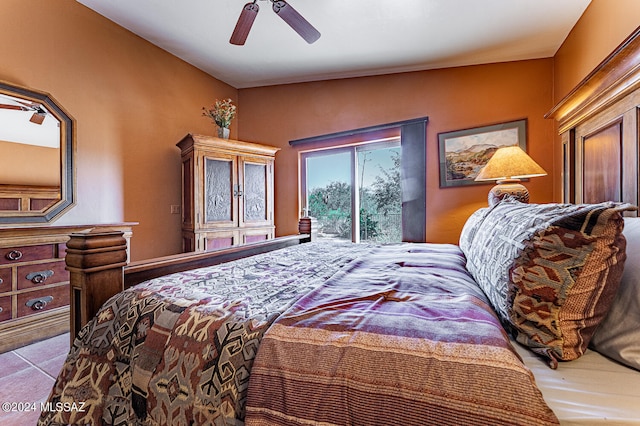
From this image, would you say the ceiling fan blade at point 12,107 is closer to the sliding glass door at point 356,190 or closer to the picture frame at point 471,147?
the sliding glass door at point 356,190

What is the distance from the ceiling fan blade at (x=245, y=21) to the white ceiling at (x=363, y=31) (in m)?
0.50

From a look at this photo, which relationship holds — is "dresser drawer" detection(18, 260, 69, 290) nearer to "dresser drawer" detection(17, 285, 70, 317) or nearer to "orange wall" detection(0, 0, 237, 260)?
"dresser drawer" detection(17, 285, 70, 317)

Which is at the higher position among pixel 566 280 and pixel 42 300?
pixel 566 280

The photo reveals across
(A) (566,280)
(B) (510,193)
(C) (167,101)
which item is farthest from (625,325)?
(C) (167,101)

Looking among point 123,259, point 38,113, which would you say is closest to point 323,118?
point 38,113

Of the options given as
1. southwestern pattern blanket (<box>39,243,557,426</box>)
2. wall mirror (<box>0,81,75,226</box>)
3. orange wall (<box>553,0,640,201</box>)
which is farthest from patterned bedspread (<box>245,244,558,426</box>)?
wall mirror (<box>0,81,75,226</box>)

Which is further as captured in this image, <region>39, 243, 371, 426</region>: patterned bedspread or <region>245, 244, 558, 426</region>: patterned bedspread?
<region>39, 243, 371, 426</region>: patterned bedspread

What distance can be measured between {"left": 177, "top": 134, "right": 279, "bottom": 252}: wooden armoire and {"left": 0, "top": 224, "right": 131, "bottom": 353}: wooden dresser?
1065 millimetres

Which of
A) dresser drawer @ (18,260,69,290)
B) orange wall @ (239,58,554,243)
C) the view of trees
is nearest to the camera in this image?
dresser drawer @ (18,260,69,290)

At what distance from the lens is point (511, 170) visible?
7.61 feet

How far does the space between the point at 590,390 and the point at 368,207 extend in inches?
134

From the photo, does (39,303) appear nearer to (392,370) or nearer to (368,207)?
(392,370)

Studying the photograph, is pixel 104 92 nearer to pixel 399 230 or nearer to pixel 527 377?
pixel 399 230

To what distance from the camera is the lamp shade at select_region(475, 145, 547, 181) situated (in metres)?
2.29
